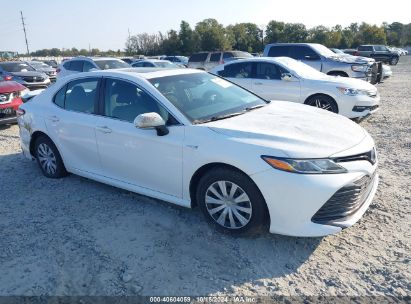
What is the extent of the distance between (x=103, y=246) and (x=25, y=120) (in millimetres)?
2851

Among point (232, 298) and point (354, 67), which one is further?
point (354, 67)

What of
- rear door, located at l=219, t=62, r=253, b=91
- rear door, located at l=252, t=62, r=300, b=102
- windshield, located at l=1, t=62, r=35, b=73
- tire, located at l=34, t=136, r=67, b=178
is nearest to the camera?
tire, located at l=34, t=136, r=67, b=178

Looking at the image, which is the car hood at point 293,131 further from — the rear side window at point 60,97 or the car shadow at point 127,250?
the rear side window at point 60,97

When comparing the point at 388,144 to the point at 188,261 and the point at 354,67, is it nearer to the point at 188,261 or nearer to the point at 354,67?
the point at 188,261

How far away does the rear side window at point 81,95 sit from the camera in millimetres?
4367

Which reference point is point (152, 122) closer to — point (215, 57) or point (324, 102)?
point (324, 102)

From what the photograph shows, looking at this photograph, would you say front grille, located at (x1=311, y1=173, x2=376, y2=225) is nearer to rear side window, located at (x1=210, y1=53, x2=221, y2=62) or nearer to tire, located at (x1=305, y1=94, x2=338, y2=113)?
tire, located at (x1=305, y1=94, x2=338, y2=113)

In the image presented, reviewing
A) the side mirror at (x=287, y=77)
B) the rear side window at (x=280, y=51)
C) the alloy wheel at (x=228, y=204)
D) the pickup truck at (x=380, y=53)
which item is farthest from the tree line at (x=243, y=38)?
the alloy wheel at (x=228, y=204)

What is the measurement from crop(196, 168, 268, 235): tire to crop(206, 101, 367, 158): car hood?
37 centimetres

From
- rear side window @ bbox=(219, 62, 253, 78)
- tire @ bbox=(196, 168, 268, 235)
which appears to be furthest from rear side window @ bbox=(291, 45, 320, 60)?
tire @ bbox=(196, 168, 268, 235)

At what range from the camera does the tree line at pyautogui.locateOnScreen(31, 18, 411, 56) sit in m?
70.4

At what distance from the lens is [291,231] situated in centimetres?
307

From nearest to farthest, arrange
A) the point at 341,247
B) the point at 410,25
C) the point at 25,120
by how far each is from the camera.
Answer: the point at 341,247
the point at 25,120
the point at 410,25

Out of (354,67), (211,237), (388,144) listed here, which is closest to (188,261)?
(211,237)
